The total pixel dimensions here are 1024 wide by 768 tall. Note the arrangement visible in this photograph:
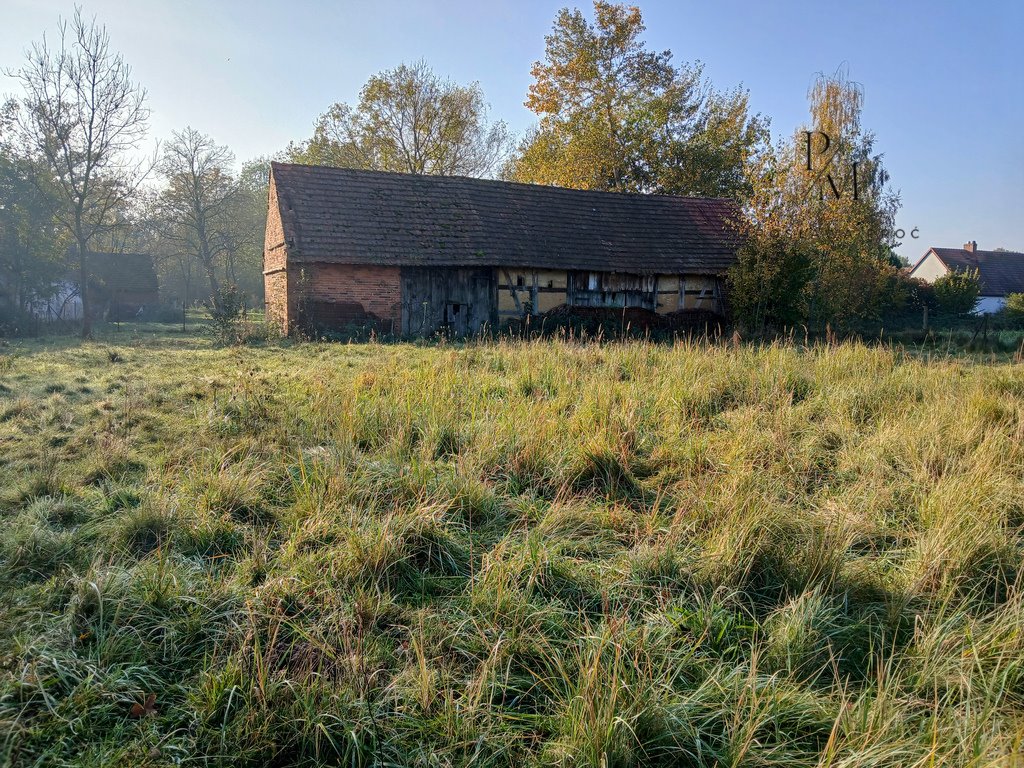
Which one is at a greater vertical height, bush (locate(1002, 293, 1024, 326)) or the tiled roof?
the tiled roof

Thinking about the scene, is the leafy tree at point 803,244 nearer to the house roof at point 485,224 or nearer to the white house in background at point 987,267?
the house roof at point 485,224

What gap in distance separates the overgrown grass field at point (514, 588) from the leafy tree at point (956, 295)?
99.6 feet

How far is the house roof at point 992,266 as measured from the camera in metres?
46.4

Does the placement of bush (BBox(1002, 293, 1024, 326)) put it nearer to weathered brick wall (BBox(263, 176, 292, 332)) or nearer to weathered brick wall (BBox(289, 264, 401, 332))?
weathered brick wall (BBox(289, 264, 401, 332))

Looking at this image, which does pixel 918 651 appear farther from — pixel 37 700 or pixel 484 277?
pixel 484 277

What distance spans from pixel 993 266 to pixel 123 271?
6439 centimetres

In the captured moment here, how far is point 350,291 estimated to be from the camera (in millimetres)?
16734

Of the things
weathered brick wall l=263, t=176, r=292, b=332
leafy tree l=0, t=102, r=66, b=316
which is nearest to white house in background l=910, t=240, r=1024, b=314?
weathered brick wall l=263, t=176, r=292, b=332

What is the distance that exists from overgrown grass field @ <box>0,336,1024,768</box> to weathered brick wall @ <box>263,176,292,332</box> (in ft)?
37.3

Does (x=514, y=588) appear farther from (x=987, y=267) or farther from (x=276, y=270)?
(x=987, y=267)

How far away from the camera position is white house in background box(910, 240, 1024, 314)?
150ft

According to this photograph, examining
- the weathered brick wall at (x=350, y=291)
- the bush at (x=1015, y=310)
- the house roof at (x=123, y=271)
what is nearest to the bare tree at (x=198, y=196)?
the house roof at (x=123, y=271)

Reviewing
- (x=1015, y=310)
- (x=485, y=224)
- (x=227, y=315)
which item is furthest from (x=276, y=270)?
(x=1015, y=310)

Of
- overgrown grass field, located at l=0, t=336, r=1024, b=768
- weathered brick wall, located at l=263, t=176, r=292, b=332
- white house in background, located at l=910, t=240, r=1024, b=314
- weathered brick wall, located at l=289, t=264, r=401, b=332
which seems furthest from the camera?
white house in background, located at l=910, t=240, r=1024, b=314
